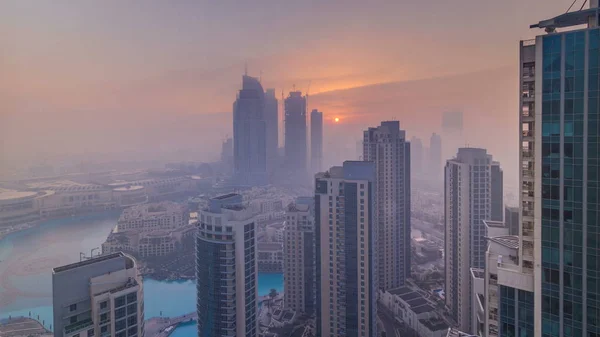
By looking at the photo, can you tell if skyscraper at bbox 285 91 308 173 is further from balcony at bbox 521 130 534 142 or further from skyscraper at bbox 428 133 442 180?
balcony at bbox 521 130 534 142

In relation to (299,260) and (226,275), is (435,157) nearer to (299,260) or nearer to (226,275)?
(299,260)

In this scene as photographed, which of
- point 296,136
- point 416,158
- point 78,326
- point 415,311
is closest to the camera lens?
point 78,326

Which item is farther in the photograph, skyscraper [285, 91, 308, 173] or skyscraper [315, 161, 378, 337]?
skyscraper [285, 91, 308, 173]

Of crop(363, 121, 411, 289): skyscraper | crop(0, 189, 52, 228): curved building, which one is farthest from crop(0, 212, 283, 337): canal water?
crop(363, 121, 411, 289): skyscraper

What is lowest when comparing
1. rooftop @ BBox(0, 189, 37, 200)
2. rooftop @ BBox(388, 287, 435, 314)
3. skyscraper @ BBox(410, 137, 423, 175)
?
rooftop @ BBox(388, 287, 435, 314)

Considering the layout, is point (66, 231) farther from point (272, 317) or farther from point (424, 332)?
point (424, 332)

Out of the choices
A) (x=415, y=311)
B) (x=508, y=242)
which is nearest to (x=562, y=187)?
(x=508, y=242)

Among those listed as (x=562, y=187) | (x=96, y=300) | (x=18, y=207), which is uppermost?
(x=562, y=187)
